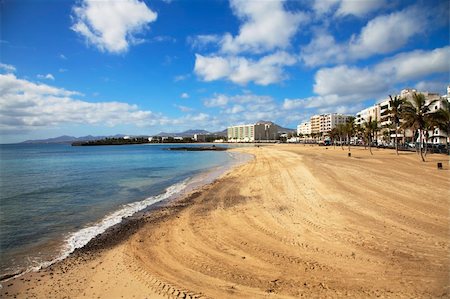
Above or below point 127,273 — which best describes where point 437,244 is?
above

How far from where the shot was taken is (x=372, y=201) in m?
12.9

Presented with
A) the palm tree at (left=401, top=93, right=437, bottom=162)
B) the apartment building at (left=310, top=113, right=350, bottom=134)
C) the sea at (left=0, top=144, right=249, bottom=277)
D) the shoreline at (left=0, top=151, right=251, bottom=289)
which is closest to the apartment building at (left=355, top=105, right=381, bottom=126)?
the apartment building at (left=310, top=113, right=350, bottom=134)

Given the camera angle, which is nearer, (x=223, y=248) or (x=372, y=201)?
(x=223, y=248)

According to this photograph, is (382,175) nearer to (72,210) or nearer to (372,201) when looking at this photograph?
(372,201)

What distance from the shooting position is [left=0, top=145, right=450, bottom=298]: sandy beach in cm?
601

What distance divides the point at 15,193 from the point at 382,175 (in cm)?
2825

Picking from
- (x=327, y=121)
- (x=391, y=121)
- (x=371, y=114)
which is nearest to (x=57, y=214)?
(x=391, y=121)

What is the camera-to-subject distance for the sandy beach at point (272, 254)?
237 inches

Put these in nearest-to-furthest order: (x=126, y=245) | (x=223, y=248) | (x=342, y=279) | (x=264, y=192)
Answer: (x=342, y=279) → (x=223, y=248) → (x=126, y=245) → (x=264, y=192)

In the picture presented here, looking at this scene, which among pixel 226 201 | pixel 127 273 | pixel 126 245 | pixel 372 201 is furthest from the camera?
pixel 226 201

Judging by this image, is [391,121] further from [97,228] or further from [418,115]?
[97,228]

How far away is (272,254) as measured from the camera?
7.70 metres

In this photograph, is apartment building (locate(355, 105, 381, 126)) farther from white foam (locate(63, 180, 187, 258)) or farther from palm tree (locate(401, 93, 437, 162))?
white foam (locate(63, 180, 187, 258))

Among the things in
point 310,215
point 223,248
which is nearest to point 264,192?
point 310,215
